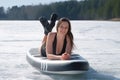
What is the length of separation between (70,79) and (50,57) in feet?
1.70

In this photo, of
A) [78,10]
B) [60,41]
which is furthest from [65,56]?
[78,10]

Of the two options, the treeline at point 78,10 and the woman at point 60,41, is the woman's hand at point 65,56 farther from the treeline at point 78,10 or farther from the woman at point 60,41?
the treeline at point 78,10

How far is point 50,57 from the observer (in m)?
5.81

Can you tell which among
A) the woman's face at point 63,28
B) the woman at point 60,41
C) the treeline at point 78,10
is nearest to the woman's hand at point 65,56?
the woman at point 60,41

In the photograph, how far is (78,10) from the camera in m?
61.3

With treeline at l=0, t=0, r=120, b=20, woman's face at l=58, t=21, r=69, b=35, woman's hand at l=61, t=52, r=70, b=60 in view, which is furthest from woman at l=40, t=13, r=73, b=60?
treeline at l=0, t=0, r=120, b=20

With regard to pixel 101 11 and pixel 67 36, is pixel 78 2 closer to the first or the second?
pixel 101 11

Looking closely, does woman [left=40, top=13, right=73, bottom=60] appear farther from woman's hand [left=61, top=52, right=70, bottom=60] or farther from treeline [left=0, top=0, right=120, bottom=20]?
treeline [left=0, top=0, right=120, bottom=20]

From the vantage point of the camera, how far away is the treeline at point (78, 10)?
168ft

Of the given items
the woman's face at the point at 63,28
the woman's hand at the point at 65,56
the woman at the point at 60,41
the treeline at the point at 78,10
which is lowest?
the treeline at the point at 78,10

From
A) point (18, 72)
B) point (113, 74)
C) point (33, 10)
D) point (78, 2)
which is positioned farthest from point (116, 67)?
point (78, 2)

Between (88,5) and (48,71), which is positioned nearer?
(48,71)

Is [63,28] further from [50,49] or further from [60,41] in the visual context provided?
[50,49]

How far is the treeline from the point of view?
5117cm
